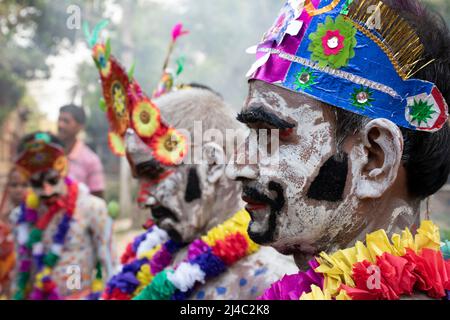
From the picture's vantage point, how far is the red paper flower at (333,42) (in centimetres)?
202

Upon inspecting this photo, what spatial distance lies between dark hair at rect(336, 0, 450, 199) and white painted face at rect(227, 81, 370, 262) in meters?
0.09

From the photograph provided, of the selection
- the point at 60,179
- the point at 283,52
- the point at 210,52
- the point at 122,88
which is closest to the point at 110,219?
the point at 60,179

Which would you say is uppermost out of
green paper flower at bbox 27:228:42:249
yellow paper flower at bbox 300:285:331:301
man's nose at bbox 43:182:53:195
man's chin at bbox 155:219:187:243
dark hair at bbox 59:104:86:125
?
dark hair at bbox 59:104:86:125

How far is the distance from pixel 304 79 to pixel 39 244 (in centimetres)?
403

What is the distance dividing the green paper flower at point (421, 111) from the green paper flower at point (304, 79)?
1.10ft

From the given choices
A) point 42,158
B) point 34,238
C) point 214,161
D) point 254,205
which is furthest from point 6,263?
point 254,205

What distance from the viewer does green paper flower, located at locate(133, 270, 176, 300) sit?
3.19 meters

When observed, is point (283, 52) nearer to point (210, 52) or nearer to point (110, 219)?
point (110, 219)

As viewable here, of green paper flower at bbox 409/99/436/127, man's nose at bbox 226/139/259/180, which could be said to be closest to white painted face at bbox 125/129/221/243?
man's nose at bbox 226/139/259/180

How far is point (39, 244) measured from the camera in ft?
17.9

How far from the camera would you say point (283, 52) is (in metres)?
2.09

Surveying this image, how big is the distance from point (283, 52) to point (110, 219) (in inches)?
158

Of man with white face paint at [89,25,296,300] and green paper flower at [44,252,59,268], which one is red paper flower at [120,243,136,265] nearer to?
man with white face paint at [89,25,296,300]

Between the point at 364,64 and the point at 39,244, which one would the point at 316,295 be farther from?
the point at 39,244
